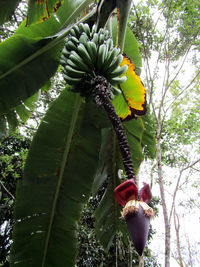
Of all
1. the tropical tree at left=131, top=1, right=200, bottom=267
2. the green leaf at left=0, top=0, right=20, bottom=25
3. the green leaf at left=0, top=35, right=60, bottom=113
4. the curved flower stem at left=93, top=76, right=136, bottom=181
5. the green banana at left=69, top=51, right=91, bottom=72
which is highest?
the tropical tree at left=131, top=1, right=200, bottom=267

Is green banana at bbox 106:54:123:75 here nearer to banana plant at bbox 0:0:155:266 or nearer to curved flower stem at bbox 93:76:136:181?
curved flower stem at bbox 93:76:136:181

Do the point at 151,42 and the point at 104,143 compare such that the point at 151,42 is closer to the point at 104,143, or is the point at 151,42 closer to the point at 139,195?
the point at 104,143

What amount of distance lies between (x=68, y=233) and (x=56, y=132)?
0.59 metres

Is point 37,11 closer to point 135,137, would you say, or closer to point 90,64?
point 90,64

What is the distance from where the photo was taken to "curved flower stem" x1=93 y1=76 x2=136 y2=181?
0.57 m

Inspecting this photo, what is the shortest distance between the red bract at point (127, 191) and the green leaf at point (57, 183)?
33.8 inches

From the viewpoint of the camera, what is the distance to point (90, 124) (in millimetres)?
1454

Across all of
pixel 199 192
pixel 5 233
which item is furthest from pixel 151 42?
pixel 199 192

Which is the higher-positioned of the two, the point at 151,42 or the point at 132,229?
the point at 151,42

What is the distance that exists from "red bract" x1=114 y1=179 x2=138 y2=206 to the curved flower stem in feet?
0.06

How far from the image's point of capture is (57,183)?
1.42 meters

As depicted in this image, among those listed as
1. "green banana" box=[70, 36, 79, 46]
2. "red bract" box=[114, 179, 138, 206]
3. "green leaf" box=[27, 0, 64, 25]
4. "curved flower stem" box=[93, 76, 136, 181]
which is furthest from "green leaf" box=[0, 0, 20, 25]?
"red bract" box=[114, 179, 138, 206]

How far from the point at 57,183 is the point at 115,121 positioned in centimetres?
88

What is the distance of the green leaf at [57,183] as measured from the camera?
4.49 ft
